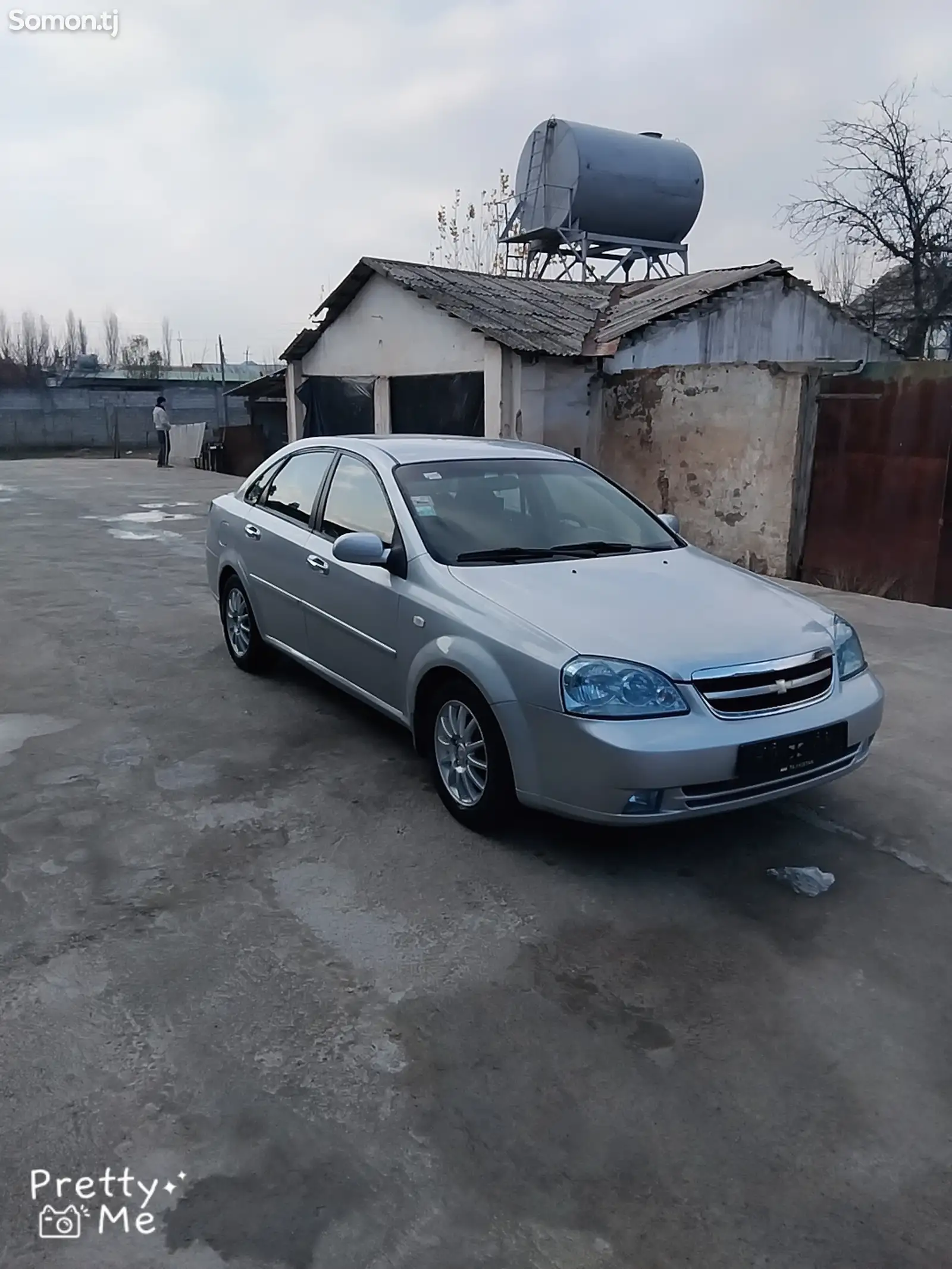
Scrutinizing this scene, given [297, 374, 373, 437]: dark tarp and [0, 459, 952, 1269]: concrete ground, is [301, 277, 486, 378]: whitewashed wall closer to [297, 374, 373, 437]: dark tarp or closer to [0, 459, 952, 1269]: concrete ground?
[297, 374, 373, 437]: dark tarp

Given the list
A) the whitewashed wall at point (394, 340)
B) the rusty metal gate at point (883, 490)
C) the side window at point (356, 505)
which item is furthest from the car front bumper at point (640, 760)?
the whitewashed wall at point (394, 340)

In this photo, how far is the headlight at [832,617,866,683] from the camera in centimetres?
395

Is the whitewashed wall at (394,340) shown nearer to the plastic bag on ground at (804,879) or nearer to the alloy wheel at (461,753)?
the alloy wheel at (461,753)

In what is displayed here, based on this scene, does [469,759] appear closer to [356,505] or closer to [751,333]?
[356,505]

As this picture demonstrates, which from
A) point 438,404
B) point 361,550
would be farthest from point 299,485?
point 438,404

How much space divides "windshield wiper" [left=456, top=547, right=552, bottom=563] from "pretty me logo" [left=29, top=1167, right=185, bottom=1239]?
8.79 feet

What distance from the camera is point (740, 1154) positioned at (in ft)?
7.80

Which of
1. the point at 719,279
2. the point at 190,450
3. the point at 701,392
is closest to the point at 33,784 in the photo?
the point at 701,392

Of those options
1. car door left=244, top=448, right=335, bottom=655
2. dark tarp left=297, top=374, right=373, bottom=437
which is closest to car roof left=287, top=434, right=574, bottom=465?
car door left=244, top=448, right=335, bottom=655

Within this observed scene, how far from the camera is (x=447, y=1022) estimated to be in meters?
2.86

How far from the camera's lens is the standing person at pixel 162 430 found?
25.2 metres

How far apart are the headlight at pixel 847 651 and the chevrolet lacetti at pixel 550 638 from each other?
0.04 ft

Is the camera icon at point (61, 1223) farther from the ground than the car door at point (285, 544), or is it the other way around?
the car door at point (285, 544)

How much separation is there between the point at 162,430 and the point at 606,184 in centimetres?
1332
